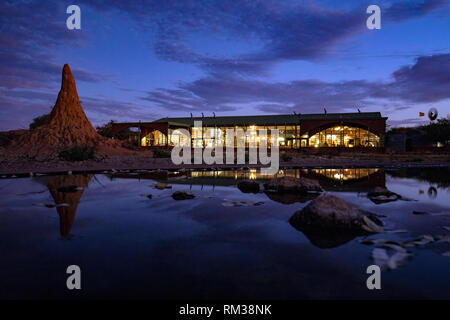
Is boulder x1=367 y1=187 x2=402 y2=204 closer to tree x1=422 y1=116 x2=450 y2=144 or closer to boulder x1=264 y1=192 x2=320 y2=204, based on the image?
boulder x1=264 y1=192 x2=320 y2=204

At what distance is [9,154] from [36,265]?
2321 cm

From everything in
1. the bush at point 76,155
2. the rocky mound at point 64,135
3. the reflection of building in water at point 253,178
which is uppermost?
the rocky mound at point 64,135

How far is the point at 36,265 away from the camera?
3227 millimetres

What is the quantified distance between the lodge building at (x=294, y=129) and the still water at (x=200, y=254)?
3248 cm

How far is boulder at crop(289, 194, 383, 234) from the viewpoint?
4.50 metres

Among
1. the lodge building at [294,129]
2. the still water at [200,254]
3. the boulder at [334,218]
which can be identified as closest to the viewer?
the still water at [200,254]

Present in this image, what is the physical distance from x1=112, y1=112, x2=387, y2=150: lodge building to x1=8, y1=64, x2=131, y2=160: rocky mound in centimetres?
1265

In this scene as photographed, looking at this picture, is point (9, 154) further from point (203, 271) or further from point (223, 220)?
point (203, 271)

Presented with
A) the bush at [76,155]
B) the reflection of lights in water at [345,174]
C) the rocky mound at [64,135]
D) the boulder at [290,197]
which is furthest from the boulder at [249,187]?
the rocky mound at [64,135]

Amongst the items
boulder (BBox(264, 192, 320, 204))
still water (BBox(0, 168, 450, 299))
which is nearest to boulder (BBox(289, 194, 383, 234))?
still water (BBox(0, 168, 450, 299))

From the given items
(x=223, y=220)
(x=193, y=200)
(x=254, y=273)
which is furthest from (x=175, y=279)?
(x=193, y=200)

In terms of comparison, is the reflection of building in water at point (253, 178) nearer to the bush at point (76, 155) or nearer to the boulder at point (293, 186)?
the boulder at point (293, 186)

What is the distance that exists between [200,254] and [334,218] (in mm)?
2245

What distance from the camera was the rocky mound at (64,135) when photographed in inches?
891
